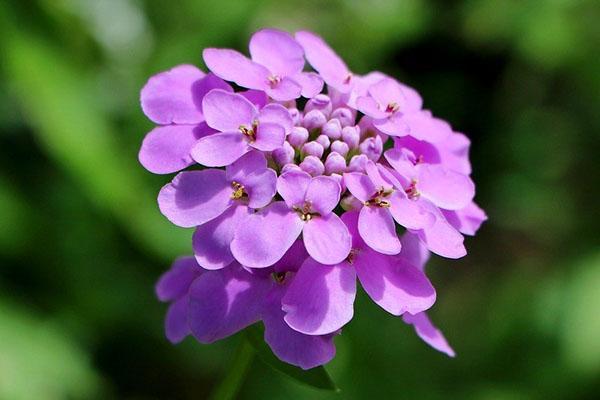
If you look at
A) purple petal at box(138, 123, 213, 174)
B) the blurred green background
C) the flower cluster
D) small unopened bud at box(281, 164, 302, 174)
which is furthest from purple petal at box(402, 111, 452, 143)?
the blurred green background

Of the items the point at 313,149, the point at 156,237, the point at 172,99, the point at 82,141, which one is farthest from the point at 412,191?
the point at 82,141

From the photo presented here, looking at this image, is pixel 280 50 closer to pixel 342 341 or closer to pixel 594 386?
pixel 342 341

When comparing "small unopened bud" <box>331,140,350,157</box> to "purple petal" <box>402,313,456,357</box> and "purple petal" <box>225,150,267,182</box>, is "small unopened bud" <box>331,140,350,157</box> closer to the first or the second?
"purple petal" <box>225,150,267,182</box>

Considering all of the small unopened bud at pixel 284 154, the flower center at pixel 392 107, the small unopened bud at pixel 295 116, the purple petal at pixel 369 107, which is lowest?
the small unopened bud at pixel 284 154

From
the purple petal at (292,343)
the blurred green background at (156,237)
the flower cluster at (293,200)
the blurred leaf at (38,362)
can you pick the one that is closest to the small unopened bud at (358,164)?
the flower cluster at (293,200)

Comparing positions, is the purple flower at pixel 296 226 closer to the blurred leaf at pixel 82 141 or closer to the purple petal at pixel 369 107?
the purple petal at pixel 369 107

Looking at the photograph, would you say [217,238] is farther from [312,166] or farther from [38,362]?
[38,362]
